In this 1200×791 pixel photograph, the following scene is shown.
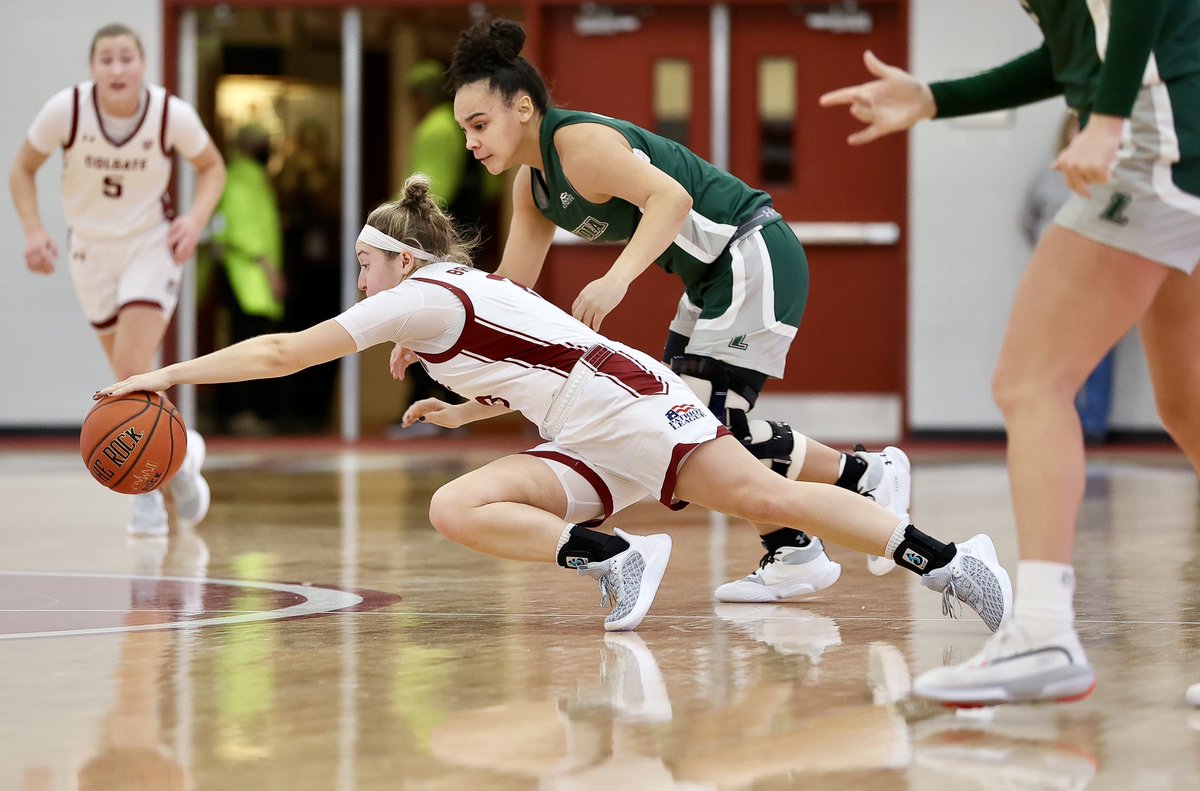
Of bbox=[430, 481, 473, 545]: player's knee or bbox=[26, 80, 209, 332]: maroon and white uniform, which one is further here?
bbox=[26, 80, 209, 332]: maroon and white uniform

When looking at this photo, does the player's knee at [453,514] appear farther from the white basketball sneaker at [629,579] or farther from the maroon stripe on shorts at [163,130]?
the maroon stripe on shorts at [163,130]

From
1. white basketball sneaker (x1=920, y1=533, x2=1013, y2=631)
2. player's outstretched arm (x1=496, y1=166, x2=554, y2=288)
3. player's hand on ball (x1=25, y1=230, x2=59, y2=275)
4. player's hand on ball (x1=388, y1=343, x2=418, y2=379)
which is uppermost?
player's outstretched arm (x1=496, y1=166, x2=554, y2=288)

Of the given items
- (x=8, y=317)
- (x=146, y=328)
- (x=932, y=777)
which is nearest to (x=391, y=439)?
(x=8, y=317)

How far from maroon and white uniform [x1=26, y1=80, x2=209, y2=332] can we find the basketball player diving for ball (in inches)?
103

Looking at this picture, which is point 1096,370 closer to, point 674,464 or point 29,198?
point 29,198

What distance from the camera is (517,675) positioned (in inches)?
117

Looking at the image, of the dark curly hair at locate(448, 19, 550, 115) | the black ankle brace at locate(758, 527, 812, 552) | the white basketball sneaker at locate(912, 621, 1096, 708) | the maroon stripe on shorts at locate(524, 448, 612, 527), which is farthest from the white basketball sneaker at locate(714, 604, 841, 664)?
the dark curly hair at locate(448, 19, 550, 115)

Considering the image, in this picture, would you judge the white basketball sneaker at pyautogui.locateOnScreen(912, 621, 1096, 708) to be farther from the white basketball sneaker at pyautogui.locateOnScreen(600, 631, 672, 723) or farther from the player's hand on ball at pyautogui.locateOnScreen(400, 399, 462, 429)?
the player's hand on ball at pyautogui.locateOnScreen(400, 399, 462, 429)

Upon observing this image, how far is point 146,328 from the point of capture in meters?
5.87

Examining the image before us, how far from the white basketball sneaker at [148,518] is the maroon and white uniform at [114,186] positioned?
2.60ft

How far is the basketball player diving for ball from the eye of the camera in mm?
3322

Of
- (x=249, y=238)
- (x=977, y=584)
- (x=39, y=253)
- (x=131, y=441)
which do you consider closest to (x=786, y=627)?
(x=977, y=584)

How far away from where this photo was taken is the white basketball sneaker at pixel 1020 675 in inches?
101

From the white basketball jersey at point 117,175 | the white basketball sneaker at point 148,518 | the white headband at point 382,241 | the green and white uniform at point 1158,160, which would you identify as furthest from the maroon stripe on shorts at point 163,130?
the green and white uniform at point 1158,160
